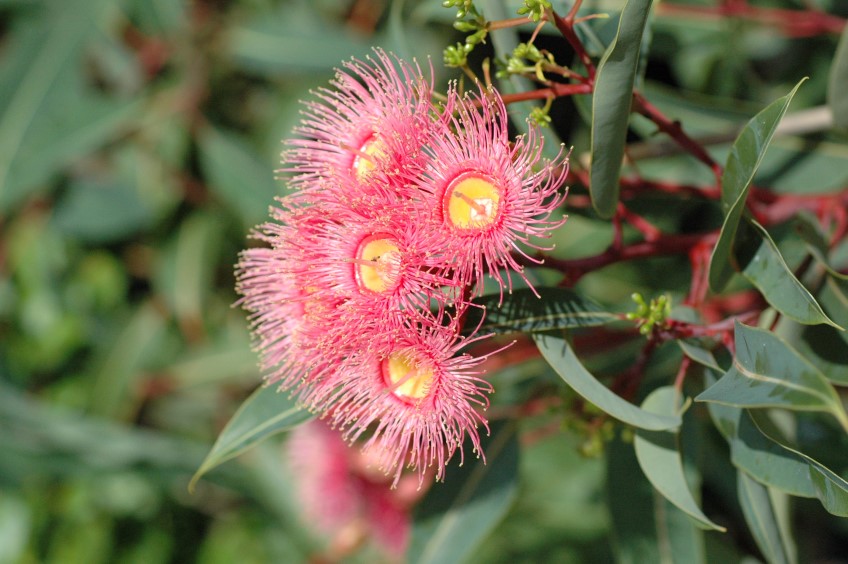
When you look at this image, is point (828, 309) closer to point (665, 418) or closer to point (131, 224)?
point (665, 418)

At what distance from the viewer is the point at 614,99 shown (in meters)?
0.88

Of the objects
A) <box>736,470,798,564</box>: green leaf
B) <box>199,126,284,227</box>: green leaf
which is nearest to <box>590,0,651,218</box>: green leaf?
<box>736,470,798,564</box>: green leaf

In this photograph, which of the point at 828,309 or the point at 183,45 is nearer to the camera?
the point at 828,309

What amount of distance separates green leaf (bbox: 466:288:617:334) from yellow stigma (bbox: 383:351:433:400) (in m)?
0.09

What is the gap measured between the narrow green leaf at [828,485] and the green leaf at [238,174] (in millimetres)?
1543

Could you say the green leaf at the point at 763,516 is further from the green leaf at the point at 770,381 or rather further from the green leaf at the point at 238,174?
the green leaf at the point at 238,174

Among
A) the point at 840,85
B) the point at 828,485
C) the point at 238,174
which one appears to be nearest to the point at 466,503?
the point at 828,485

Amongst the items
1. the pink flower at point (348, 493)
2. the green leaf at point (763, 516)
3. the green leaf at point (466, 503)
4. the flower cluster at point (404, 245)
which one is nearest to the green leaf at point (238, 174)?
the pink flower at point (348, 493)

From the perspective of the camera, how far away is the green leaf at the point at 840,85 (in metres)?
1.19

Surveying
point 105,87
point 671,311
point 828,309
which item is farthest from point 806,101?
point 105,87

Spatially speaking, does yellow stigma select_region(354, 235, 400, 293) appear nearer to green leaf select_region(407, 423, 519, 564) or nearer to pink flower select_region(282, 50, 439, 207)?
pink flower select_region(282, 50, 439, 207)

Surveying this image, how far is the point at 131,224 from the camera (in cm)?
235

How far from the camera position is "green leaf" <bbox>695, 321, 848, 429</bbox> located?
30.8 inches

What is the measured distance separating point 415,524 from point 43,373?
1663mm
